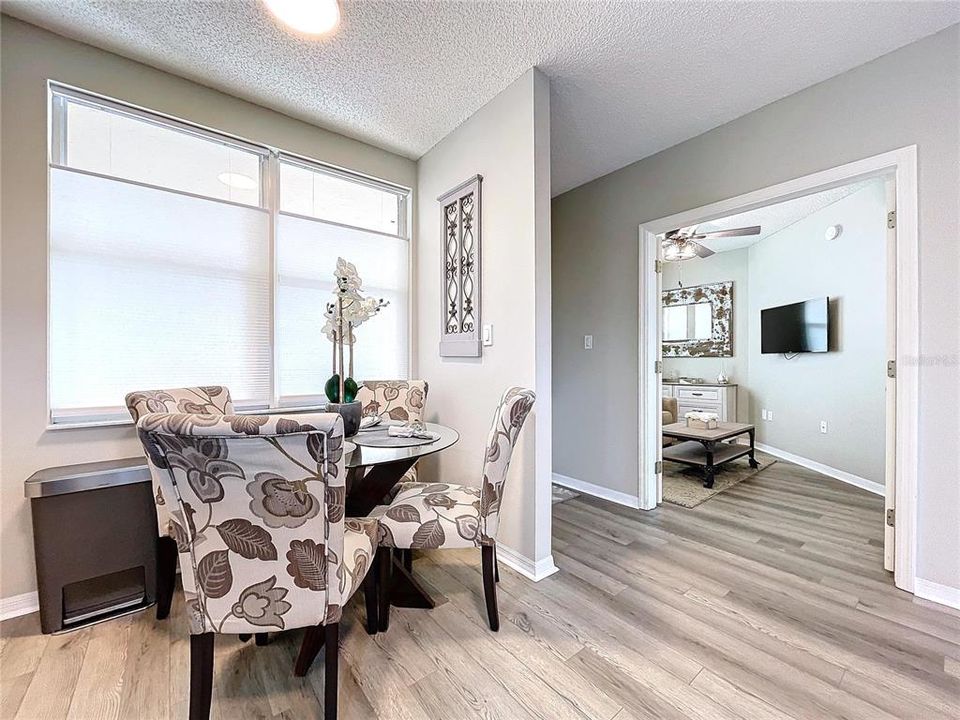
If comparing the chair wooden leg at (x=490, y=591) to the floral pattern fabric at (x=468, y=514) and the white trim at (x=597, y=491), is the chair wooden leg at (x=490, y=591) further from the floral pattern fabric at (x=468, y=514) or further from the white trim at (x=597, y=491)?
the white trim at (x=597, y=491)

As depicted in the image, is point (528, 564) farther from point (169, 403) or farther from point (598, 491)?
point (169, 403)

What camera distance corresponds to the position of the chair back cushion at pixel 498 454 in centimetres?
159

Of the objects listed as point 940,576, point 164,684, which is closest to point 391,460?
point 164,684

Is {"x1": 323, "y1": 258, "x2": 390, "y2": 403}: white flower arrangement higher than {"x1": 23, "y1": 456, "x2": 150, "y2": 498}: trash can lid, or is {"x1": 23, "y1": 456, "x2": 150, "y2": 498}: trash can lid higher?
{"x1": 323, "y1": 258, "x2": 390, "y2": 403}: white flower arrangement

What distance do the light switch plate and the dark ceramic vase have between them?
87 cm

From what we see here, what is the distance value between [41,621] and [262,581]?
1463mm

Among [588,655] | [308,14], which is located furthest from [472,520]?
[308,14]

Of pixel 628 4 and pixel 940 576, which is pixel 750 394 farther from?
pixel 628 4

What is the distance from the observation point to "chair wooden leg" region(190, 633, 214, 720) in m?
1.07

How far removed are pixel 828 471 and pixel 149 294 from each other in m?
5.63

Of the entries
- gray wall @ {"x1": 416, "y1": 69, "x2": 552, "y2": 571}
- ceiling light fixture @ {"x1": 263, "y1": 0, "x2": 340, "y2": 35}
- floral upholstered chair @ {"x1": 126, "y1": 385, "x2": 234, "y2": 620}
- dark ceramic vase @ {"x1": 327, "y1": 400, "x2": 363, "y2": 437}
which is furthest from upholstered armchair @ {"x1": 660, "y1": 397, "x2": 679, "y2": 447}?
ceiling light fixture @ {"x1": 263, "y1": 0, "x2": 340, "y2": 35}

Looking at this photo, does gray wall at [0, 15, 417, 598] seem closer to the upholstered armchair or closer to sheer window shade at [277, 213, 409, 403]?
sheer window shade at [277, 213, 409, 403]

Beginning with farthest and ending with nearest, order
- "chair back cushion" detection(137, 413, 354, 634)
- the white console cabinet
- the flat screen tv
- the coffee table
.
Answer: the white console cabinet < the flat screen tv < the coffee table < "chair back cushion" detection(137, 413, 354, 634)

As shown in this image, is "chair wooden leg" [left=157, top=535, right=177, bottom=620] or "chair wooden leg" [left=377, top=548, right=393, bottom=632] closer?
"chair wooden leg" [left=377, top=548, right=393, bottom=632]
